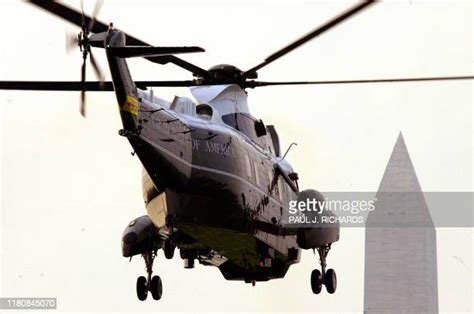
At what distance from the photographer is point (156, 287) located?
4503 cm

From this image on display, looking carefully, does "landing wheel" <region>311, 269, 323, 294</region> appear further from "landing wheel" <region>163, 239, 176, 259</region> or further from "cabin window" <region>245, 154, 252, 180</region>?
"landing wheel" <region>163, 239, 176, 259</region>

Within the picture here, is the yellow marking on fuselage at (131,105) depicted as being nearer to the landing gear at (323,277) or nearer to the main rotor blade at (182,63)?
the main rotor blade at (182,63)

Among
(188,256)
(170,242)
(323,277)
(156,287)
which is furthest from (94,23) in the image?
(323,277)

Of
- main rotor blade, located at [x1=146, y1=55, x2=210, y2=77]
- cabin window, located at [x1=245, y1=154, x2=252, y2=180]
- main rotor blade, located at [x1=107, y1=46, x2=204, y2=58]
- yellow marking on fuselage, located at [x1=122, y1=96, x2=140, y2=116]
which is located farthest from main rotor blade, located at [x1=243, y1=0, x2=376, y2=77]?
yellow marking on fuselage, located at [x1=122, y1=96, x2=140, y2=116]

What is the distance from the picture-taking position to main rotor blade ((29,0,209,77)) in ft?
111

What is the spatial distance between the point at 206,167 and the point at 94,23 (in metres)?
6.12

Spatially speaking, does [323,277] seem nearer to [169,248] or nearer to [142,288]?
[142,288]

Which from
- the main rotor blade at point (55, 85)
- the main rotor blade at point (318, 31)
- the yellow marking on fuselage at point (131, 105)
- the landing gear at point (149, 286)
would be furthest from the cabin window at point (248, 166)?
the yellow marking on fuselage at point (131, 105)

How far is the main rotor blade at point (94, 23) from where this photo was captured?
111 ft

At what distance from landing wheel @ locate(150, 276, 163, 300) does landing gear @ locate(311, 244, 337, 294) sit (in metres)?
7.21

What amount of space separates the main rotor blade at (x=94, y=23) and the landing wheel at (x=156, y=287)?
310 inches

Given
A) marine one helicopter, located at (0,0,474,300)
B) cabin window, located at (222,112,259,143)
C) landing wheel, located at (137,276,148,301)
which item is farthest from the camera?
cabin window, located at (222,112,259,143)

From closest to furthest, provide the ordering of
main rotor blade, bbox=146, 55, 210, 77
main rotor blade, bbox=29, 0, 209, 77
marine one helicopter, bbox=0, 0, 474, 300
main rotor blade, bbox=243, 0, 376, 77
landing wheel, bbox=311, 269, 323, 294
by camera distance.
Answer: main rotor blade, bbox=29, 0, 209, 77
main rotor blade, bbox=243, 0, 376, 77
marine one helicopter, bbox=0, 0, 474, 300
main rotor blade, bbox=146, 55, 210, 77
landing wheel, bbox=311, 269, 323, 294

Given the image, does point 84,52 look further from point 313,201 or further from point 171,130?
point 313,201
